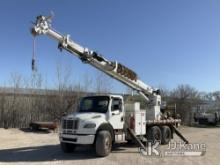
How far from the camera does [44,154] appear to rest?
48.5ft

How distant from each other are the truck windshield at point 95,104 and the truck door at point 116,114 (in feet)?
1.02

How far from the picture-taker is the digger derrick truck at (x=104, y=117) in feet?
46.2

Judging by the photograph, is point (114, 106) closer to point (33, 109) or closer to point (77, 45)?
point (77, 45)

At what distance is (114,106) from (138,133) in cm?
211

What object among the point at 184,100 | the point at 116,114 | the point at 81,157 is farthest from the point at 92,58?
the point at 184,100

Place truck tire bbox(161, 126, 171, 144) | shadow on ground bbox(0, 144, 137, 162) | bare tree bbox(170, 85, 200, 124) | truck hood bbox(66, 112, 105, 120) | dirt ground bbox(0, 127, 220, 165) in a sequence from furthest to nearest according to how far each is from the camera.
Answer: bare tree bbox(170, 85, 200, 124) → truck tire bbox(161, 126, 171, 144) → truck hood bbox(66, 112, 105, 120) → shadow on ground bbox(0, 144, 137, 162) → dirt ground bbox(0, 127, 220, 165)

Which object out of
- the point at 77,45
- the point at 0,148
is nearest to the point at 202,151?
the point at 77,45

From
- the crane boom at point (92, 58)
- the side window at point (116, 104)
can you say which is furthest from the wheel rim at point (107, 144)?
the crane boom at point (92, 58)

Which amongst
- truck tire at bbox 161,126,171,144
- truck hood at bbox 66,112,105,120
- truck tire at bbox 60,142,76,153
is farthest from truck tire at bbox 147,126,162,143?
truck tire at bbox 60,142,76,153

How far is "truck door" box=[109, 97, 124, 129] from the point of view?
15047 millimetres

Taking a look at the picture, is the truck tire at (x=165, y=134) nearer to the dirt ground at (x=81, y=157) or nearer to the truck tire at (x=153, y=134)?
the truck tire at (x=153, y=134)

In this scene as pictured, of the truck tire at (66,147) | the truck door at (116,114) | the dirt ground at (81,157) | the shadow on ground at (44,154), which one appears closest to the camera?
the dirt ground at (81,157)

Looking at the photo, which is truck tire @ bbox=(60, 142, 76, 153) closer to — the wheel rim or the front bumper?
the front bumper

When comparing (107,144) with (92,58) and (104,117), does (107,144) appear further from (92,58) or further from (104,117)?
(92,58)
